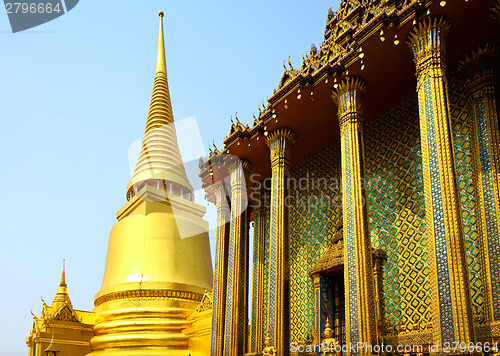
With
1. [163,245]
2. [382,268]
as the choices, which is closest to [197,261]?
[163,245]

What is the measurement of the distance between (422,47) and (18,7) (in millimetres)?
8603

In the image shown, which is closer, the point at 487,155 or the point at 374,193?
the point at 487,155

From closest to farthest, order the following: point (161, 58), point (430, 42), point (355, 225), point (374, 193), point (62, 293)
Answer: point (430, 42) < point (355, 225) < point (374, 193) < point (62, 293) < point (161, 58)

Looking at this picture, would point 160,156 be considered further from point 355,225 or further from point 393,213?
point 355,225

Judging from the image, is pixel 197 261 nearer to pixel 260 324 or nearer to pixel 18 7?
pixel 260 324

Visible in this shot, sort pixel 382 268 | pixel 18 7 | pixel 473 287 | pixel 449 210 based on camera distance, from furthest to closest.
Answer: pixel 18 7, pixel 382 268, pixel 473 287, pixel 449 210

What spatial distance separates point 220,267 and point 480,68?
718 cm

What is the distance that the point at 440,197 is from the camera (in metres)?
7.61

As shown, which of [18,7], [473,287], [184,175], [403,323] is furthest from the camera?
[184,175]

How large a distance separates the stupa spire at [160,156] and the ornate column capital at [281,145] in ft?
31.6

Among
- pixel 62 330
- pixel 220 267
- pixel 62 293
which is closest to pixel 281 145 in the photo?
pixel 220 267

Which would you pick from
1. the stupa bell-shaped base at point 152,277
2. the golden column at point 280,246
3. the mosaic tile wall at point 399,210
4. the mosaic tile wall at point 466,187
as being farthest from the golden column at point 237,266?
the mosaic tile wall at point 466,187

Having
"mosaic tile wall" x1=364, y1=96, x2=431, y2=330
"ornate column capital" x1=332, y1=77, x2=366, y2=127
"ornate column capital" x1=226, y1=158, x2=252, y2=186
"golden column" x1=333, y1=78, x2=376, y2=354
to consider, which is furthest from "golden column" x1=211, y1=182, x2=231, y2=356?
"ornate column capital" x1=332, y1=77, x2=366, y2=127

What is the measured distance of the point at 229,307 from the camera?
12.0 metres
